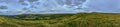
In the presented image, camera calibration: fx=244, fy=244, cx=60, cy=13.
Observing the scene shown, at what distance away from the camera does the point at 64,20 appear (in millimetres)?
1731

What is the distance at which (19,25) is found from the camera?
1.70 m

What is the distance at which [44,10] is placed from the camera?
1756mm

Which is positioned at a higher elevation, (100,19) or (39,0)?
(39,0)

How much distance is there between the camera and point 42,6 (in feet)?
5.76

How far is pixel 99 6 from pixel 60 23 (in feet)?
1.02

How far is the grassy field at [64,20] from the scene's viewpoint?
1.70 meters

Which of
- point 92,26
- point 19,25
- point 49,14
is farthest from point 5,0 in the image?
point 92,26

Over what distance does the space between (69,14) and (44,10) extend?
0.60ft

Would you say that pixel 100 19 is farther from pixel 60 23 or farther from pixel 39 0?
pixel 39 0

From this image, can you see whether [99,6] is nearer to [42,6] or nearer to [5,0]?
[42,6]

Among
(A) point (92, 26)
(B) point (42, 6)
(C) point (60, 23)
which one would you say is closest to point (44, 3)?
(B) point (42, 6)

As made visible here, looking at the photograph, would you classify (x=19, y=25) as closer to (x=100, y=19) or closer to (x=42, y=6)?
(x=42, y=6)

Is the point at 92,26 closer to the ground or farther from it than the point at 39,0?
closer to the ground

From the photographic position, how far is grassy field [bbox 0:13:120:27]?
1696 millimetres
